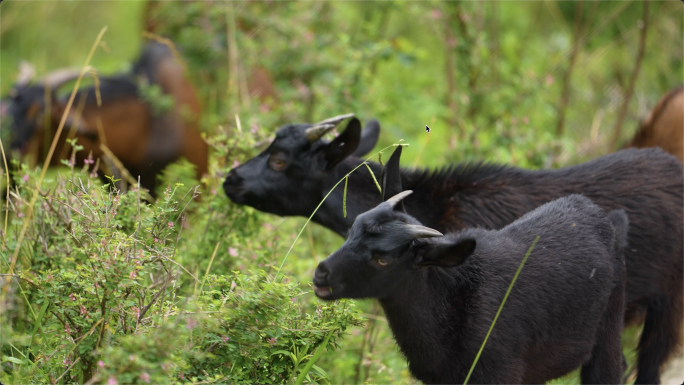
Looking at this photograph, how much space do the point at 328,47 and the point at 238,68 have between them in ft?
3.79

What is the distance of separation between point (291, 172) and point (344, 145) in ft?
1.49

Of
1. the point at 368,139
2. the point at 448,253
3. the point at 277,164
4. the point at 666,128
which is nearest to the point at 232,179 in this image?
the point at 277,164

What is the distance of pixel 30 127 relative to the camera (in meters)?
7.79

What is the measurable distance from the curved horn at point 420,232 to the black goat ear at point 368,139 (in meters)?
2.13

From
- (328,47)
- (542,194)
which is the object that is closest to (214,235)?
(542,194)

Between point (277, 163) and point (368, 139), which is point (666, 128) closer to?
point (368, 139)

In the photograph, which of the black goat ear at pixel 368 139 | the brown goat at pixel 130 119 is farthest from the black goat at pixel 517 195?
the brown goat at pixel 130 119

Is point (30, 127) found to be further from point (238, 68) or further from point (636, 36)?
point (636, 36)

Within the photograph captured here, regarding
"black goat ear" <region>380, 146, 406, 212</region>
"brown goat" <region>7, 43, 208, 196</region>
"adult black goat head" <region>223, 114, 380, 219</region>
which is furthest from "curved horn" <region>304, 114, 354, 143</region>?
"brown goat" <region>7, 43, 208, 196</region>

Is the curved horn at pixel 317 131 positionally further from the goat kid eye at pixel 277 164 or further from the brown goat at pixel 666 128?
the brown goat at pixel 666 128

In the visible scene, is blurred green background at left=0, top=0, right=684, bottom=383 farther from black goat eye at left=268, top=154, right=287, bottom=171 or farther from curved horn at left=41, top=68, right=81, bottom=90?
curved horn at left=41, top=68, right=81, bottom=90

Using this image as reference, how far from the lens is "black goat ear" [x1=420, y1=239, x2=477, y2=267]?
310 centimetres

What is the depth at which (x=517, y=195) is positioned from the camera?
15.0ft

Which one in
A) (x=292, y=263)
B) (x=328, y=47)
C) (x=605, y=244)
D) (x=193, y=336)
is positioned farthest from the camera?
(x=328, y=47)
